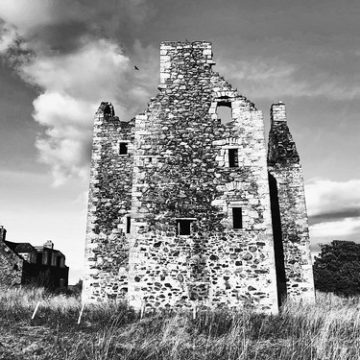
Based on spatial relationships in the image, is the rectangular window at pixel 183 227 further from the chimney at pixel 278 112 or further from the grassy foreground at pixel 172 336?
the chimney at pixel 278 112

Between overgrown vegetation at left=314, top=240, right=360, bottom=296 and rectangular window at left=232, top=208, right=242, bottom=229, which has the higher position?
rectangular window at left=232, top=208, right=242, bottom=229

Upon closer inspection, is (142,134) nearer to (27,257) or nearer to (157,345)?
(157,345)

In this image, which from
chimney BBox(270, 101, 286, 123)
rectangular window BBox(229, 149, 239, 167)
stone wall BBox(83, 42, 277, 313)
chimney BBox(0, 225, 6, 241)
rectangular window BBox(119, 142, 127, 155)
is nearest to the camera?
stone wall BBox(83, 42, 277, 313)

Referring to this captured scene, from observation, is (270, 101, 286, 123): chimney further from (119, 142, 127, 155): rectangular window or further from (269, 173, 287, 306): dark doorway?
(119, 142, 127, 155): rectangular window

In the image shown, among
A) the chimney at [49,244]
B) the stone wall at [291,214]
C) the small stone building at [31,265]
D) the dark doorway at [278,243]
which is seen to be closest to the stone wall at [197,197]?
the dark doorway at [278,243]

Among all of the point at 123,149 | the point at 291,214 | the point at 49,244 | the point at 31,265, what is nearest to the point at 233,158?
the point at 291,214

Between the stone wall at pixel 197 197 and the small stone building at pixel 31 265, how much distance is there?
53.1 ft

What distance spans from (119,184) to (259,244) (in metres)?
7.46

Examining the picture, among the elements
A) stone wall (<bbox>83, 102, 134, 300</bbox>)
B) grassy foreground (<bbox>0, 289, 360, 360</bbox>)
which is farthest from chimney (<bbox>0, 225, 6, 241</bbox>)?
grassy foreground (<bbox>0, 289, 360, 360</bbox>)

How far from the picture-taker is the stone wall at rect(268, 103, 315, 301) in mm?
14609

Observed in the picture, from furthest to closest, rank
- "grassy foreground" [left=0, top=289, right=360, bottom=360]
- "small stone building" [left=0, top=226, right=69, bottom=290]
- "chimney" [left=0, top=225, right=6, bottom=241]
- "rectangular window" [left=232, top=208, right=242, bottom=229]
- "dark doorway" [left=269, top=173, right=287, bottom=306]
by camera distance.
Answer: "chimney" [left=0, top=225, right=6, bottom=241] < "small stone building" [left=0, top=226, right=69, bottom=290] < "dark doorway" [left=269, top=173, right=287, bottom=306] < "rectangular window" [left=232, top=208, right=242, bottom=229] < "grassy foreground" [left=0, top=289, right=360, bottom=360]

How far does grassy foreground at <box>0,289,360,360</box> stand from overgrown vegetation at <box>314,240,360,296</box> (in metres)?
19.3

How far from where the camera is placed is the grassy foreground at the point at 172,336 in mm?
7165

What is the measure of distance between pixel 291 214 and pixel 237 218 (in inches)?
185
